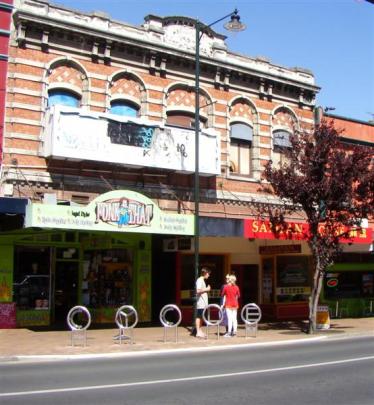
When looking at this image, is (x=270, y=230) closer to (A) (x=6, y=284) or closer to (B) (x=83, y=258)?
(B) (x=83, y=258)

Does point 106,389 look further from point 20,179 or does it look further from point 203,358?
point 20,179

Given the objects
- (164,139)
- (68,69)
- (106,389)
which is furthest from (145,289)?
(106,389)

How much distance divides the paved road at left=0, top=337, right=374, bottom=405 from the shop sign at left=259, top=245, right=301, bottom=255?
8235 mm

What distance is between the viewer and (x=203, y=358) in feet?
42.6

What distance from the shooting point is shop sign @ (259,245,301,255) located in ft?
72.5

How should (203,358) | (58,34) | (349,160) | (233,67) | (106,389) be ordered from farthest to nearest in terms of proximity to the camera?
(233,67) < (58,34) < (349,160) < (203,358) < (106,389)

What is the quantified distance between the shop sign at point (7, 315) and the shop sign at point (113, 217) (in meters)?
3.81

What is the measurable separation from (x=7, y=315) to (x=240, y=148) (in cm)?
1095

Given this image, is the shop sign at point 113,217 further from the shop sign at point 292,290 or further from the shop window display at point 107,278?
the shop sign at point 292,290

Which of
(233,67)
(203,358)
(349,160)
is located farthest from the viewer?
(233,67)

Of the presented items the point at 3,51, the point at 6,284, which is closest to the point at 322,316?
the point at 6,284

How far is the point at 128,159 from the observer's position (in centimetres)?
1997

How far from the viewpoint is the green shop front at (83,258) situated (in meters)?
16.7

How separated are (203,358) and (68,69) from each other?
11234 mm
